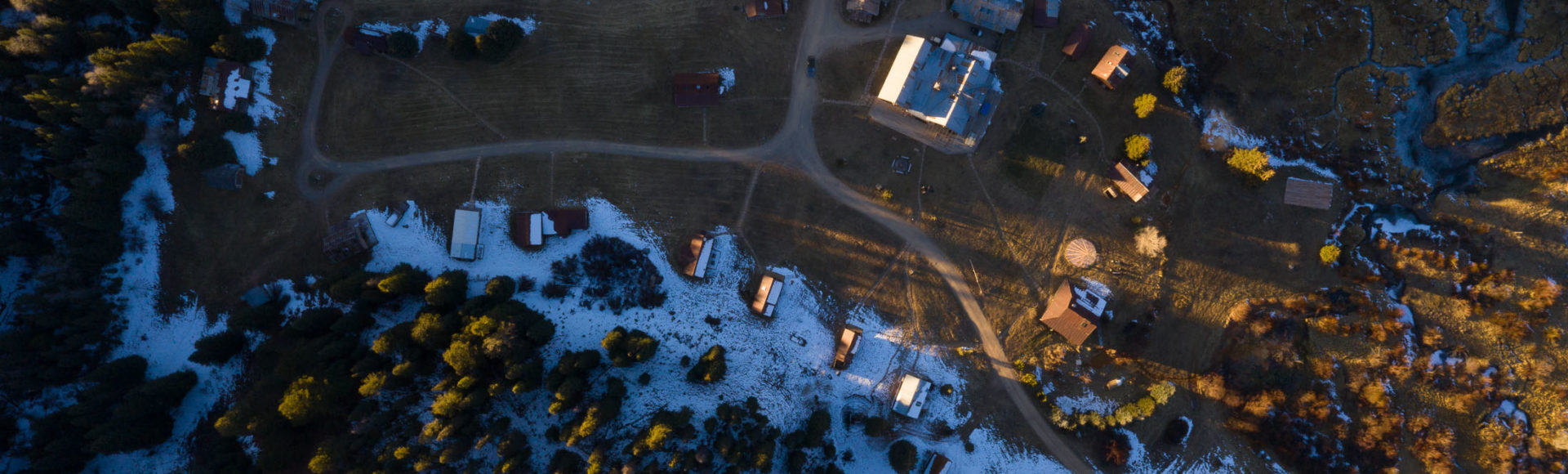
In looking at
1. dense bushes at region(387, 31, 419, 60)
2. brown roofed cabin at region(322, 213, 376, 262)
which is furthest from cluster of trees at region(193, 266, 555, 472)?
dense bushes at region(387, 31, 419, 60)

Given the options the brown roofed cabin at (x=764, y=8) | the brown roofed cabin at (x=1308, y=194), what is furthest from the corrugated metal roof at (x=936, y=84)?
the brown roofed cabin at (x=1308, y=194)

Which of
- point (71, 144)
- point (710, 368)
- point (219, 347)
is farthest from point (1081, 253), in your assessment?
point (71, 144)

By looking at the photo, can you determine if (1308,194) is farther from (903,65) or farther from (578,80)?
(578,80)

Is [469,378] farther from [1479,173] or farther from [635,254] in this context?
[1479,173]

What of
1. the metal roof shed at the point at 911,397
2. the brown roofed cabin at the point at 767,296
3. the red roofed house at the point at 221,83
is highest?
the red roofed house at the point at 221,83

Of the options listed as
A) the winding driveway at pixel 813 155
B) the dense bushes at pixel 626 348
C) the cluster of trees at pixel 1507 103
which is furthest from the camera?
the cluster of trees at pixel 1507 103

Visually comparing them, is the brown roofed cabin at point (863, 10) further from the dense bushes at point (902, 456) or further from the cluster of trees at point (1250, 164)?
the dense bushes at point (902, 456)

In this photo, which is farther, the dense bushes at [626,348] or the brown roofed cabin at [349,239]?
the brown roofed cabin at [349,239]
